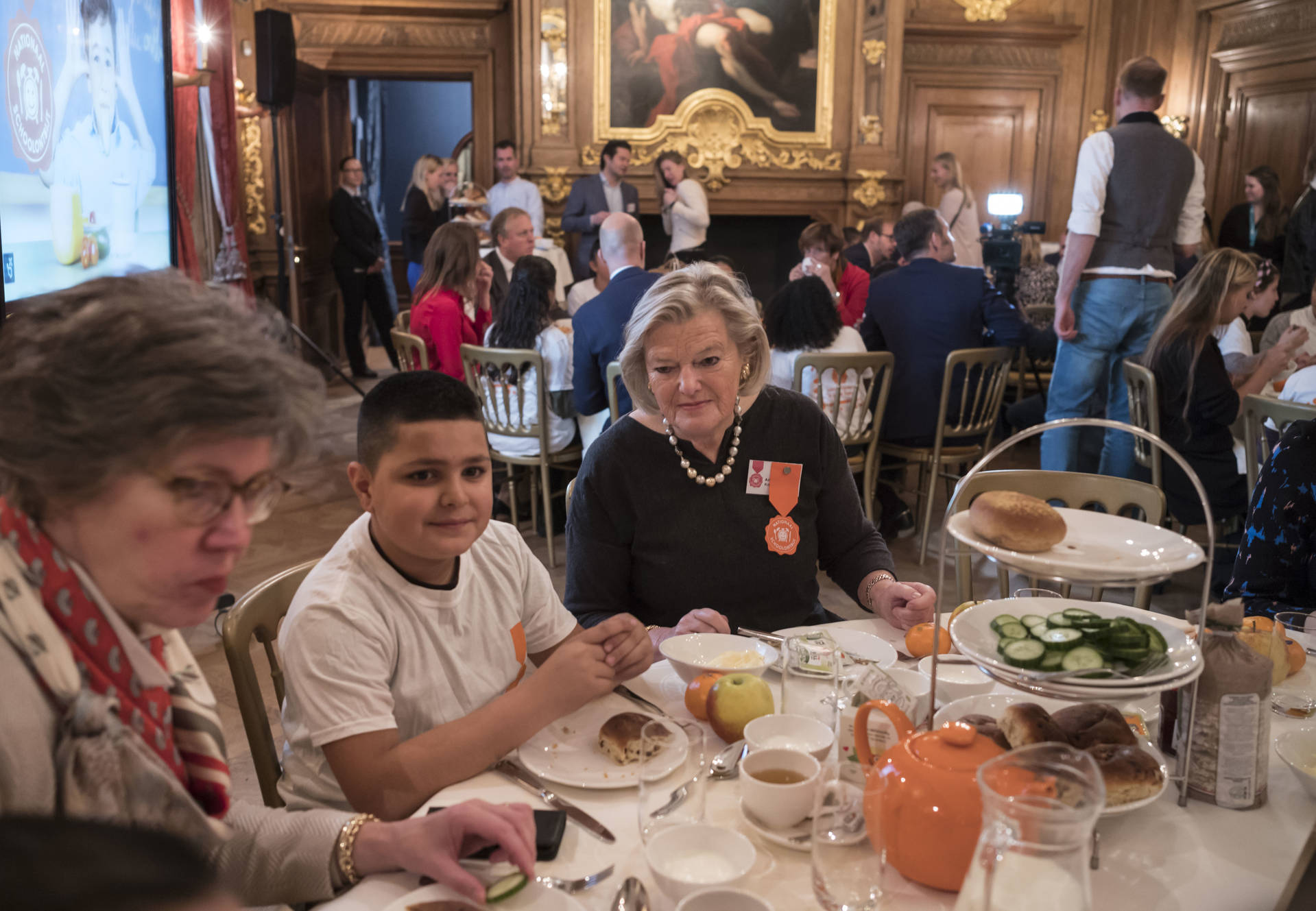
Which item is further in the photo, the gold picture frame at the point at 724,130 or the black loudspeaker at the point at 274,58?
the gold picture frame at the point at 724,130

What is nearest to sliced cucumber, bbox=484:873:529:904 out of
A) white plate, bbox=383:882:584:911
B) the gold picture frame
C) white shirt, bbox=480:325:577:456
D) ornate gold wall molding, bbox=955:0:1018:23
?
white plate, bbox=383:882:584:911

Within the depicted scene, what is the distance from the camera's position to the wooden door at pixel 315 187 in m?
7.96

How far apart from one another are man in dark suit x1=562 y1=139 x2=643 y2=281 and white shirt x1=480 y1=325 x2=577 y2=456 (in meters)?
3.42

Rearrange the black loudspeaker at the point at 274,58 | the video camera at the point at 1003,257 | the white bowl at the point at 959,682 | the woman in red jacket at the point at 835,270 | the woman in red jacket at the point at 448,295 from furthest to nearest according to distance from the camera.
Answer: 1. the video camera at the point at 1003,257
2. the black loudspeaker at the point at 274,58
3. the woman in red jacket at the point at 835,270
4. the woman in red jacket at the point at 448,295
5. the white bowl at the point at 959,682

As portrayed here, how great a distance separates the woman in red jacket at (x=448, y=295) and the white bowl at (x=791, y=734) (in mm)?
3327

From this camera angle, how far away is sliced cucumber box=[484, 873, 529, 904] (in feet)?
3.05

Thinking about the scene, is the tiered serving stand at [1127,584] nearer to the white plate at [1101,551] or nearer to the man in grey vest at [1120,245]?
the white plate at [1101,551]

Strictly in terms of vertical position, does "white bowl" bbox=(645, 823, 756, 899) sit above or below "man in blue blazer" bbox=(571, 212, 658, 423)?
below

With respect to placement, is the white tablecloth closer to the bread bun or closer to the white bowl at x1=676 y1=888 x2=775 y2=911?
the white bowl at x1=676 y1=888 x2=775 y2=911

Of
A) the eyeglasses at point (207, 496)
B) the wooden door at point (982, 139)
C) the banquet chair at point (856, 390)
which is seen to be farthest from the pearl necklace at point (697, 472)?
the wooden door at point (982, 139)

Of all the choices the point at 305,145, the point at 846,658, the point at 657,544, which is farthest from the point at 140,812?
the point at 305,145

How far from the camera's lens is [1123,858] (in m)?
1.01

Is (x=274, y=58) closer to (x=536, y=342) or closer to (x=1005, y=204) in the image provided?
(x=536, y=342)

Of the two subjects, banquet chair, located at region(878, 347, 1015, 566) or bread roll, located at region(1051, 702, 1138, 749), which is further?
banquet chair, located at region(878, 347, 1015, 566)
